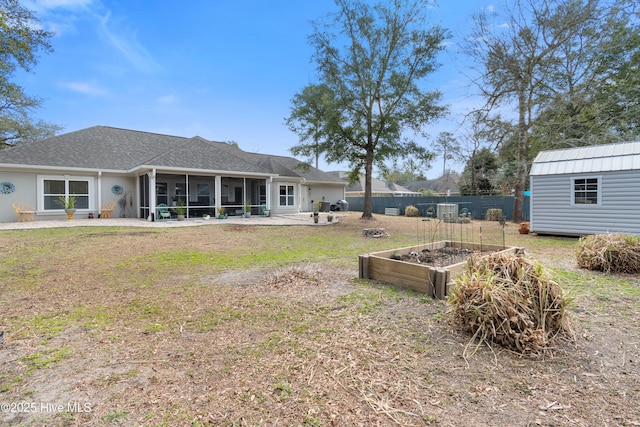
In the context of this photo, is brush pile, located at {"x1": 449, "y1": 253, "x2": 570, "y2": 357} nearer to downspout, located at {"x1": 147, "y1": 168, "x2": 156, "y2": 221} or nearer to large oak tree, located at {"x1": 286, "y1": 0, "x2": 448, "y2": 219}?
large oak tree, located at {"x1": 286, "y1": 0, "x2": 448, "y2": 219}

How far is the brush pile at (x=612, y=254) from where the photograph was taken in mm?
5395

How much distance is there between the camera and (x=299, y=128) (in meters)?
17.0

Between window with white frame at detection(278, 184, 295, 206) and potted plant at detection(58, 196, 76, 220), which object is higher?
window with white frame at detection(278, 184, 295, 206)

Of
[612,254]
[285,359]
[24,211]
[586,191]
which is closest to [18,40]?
[285,359]

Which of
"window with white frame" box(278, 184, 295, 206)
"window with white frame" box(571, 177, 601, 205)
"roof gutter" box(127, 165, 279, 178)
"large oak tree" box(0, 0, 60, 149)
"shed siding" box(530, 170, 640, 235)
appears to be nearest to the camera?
"large oak tree" box(0, 0, 60, 149)

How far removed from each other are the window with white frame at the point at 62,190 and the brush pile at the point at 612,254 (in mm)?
19064

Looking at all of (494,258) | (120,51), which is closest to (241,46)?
(120,51)

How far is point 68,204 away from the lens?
13789mm

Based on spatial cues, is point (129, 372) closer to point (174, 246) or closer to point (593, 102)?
point (174, 246)

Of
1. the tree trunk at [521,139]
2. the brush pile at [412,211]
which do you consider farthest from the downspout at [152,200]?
the tree trunk at [521,139]

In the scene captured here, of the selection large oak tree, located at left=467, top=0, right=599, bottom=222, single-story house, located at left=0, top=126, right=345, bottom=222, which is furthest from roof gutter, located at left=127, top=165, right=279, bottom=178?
large oak tree, located at left=467, top=0, right=599, bottom=222

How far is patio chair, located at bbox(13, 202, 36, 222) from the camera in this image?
12.9 meters

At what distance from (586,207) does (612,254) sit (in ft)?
17.7

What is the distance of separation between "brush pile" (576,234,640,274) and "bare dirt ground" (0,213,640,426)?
61 centimetres
